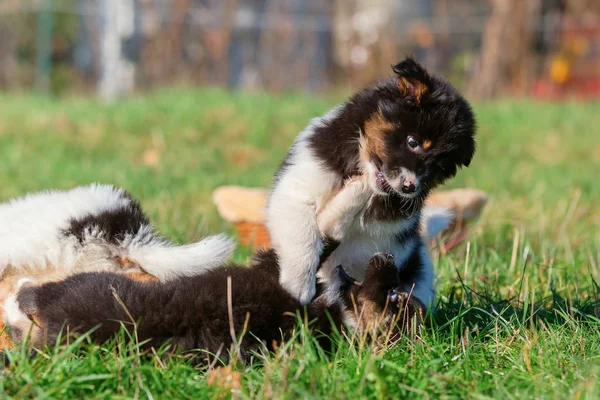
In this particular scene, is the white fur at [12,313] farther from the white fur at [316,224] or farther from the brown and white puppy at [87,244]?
the white fur at [316,224]

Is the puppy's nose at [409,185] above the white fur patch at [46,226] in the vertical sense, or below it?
above

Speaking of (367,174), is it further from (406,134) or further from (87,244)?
(87,244)

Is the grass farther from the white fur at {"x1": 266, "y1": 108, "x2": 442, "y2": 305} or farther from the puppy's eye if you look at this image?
the puppy's eye

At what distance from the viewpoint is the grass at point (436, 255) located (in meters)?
2.86

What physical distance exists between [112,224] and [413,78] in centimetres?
157

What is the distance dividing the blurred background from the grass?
2951mm

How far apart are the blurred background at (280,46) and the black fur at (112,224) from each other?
1023 centimetres

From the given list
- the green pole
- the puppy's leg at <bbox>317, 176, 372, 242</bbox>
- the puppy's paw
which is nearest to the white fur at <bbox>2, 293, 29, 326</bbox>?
the puppy's paw

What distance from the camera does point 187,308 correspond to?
3305 mm

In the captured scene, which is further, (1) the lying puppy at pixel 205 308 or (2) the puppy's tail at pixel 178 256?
(2) the puppy's tail at pixel 178 256

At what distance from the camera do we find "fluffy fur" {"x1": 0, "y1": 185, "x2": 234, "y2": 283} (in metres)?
Result: 3.80

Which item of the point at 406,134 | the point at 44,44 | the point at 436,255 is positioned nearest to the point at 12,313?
the point at 406,134

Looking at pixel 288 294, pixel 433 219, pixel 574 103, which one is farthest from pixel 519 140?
pixel 288 294

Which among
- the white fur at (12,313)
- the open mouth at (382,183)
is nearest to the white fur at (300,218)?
the open mouth at (382,183)
